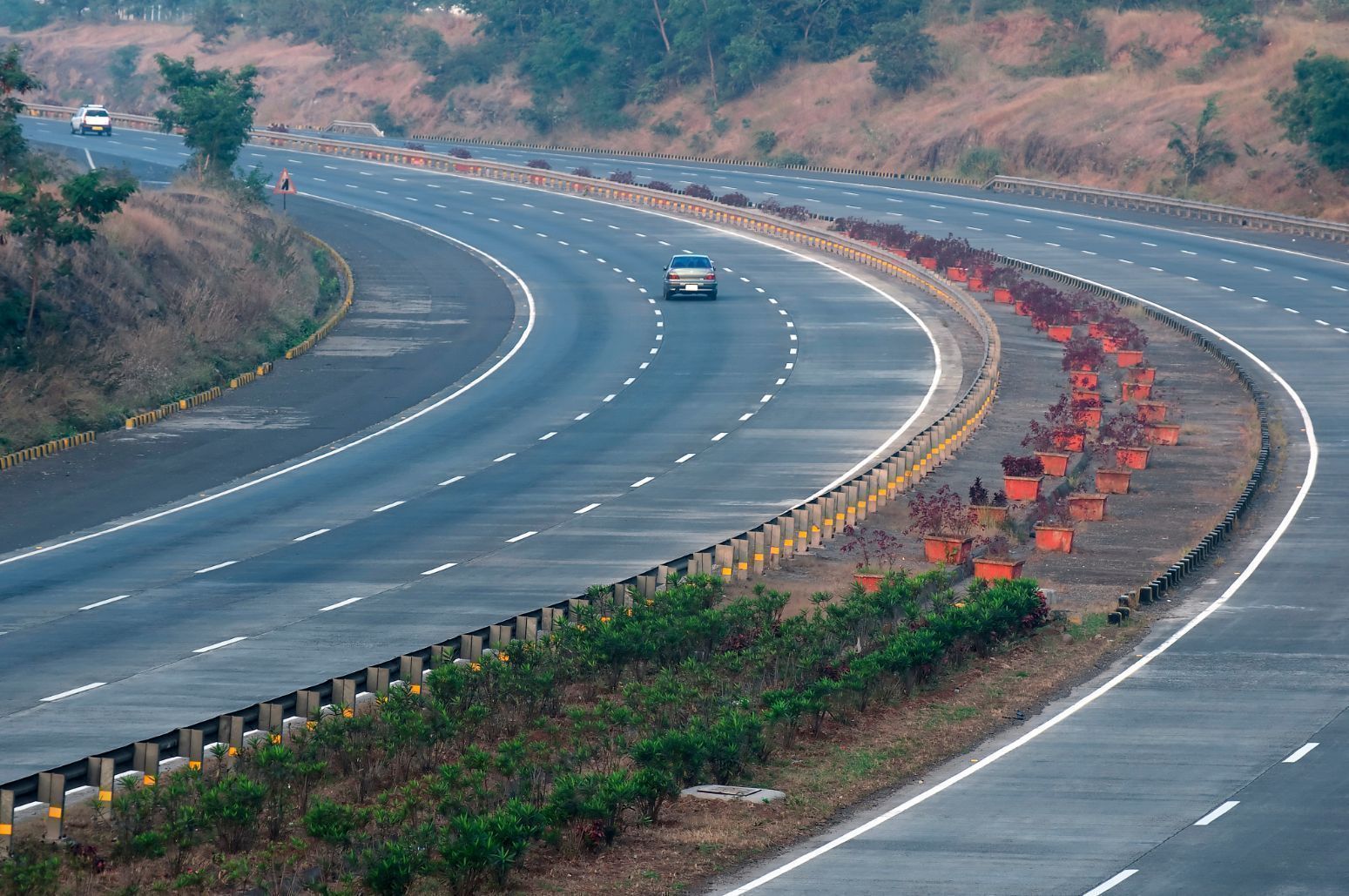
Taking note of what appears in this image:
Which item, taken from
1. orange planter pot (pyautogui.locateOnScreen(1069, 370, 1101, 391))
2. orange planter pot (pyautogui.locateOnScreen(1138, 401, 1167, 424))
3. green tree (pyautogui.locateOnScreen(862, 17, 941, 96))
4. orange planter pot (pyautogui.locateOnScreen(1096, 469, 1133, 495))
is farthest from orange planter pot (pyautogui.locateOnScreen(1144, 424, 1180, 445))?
green tree (pyautogui.locateOnScreen(862, 17, 941, 96))

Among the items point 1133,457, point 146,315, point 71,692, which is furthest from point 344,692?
point 146,315

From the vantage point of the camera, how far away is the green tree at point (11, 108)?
44938mm

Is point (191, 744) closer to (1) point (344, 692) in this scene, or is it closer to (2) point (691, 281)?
(1) point (344, 692)

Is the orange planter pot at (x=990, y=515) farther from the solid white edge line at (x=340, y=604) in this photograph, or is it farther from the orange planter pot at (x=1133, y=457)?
the solid white edge line at (x=340, y=604)

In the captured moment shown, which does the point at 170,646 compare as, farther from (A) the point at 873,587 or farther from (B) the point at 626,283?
(B) the point at 626,283

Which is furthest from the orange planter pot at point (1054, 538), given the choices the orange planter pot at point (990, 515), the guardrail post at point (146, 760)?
the guardrail post at point (146, 760)

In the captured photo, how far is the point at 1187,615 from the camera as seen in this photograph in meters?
26.2

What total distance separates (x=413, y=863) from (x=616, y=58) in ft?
405

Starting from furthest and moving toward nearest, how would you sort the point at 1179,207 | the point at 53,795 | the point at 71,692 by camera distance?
the point at 1179,207 → the point at 71,692 → the point at 53,795

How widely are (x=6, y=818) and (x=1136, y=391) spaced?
35424mm

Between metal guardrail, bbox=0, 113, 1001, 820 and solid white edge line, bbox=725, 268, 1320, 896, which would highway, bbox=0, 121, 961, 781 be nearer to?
metal guardrail, bbox=0, 113, 1001, 820

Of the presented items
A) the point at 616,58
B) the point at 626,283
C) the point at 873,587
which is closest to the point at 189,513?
the point at 873,587

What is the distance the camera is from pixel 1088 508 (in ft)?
110

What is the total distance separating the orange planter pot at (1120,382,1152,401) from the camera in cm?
4594
